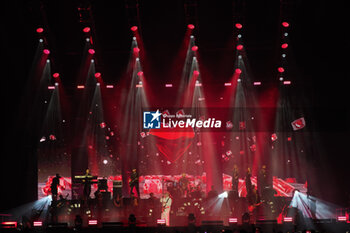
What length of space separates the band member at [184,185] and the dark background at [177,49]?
388cm

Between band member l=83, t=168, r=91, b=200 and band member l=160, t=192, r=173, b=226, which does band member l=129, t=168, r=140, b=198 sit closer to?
band member l=160, t=192, r=173, b=226

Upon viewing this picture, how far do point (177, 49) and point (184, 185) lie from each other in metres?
5.24

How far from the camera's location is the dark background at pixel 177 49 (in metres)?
9.94

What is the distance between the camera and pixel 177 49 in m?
11.4

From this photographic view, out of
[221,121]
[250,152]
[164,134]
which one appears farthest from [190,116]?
[250,152]

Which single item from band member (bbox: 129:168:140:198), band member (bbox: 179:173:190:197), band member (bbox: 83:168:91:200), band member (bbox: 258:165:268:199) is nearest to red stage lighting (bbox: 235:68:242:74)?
band member (bbox: 258:165:268:199)

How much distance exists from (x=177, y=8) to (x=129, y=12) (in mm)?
1369

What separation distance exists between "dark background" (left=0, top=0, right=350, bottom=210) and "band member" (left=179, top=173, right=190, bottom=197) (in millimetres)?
3884

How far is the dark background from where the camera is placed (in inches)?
391

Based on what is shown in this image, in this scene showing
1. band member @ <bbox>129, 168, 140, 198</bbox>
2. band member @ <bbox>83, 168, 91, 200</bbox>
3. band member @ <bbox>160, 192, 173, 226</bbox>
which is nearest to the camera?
band member @ <bbox>160, 192, 173, 226</bbox>

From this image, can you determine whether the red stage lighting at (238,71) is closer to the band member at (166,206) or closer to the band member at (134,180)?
A: the band member at (166,206)

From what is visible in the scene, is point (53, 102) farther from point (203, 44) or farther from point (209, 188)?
point (209, 188)

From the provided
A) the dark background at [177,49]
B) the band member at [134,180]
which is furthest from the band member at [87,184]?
the dark background at [177,49]

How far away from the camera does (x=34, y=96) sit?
11422 mm
